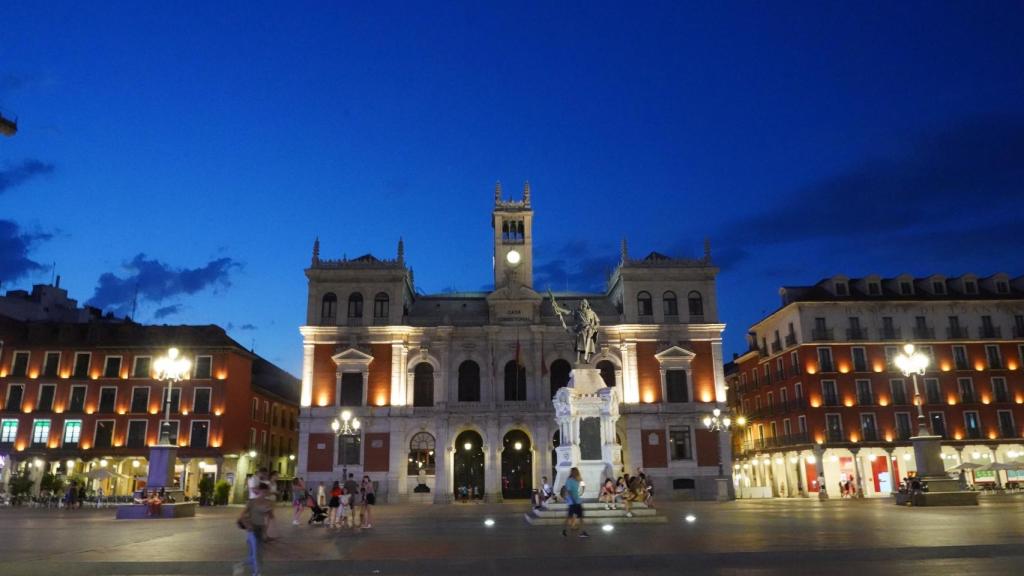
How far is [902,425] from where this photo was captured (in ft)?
170

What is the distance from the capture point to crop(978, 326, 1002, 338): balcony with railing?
54031 mm

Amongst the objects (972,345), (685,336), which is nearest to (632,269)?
(685,336)

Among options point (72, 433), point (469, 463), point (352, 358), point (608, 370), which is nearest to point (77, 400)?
point (72, 433)

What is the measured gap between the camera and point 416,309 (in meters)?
55.5

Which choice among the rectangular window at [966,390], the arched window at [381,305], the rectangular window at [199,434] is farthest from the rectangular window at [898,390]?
the rectangular window at [199,434]

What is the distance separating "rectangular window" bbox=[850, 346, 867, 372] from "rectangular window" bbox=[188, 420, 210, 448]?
46.6 m

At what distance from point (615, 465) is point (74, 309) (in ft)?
193

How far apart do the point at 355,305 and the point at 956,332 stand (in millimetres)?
44350

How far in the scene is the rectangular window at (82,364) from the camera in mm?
52031

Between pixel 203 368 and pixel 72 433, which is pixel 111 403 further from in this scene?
pixel 203 368

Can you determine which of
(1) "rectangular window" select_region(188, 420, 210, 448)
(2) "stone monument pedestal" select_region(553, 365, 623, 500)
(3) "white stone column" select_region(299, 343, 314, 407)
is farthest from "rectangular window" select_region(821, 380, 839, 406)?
(1) "rectangular window" select_region(188, 420, 210, 448)

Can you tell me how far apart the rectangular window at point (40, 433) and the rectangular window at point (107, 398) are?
363 centimetres

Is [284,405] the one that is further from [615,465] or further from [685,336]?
[615,465]

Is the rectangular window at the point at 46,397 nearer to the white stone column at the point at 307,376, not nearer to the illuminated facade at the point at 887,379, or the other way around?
the white stone column at the point at 307,376
